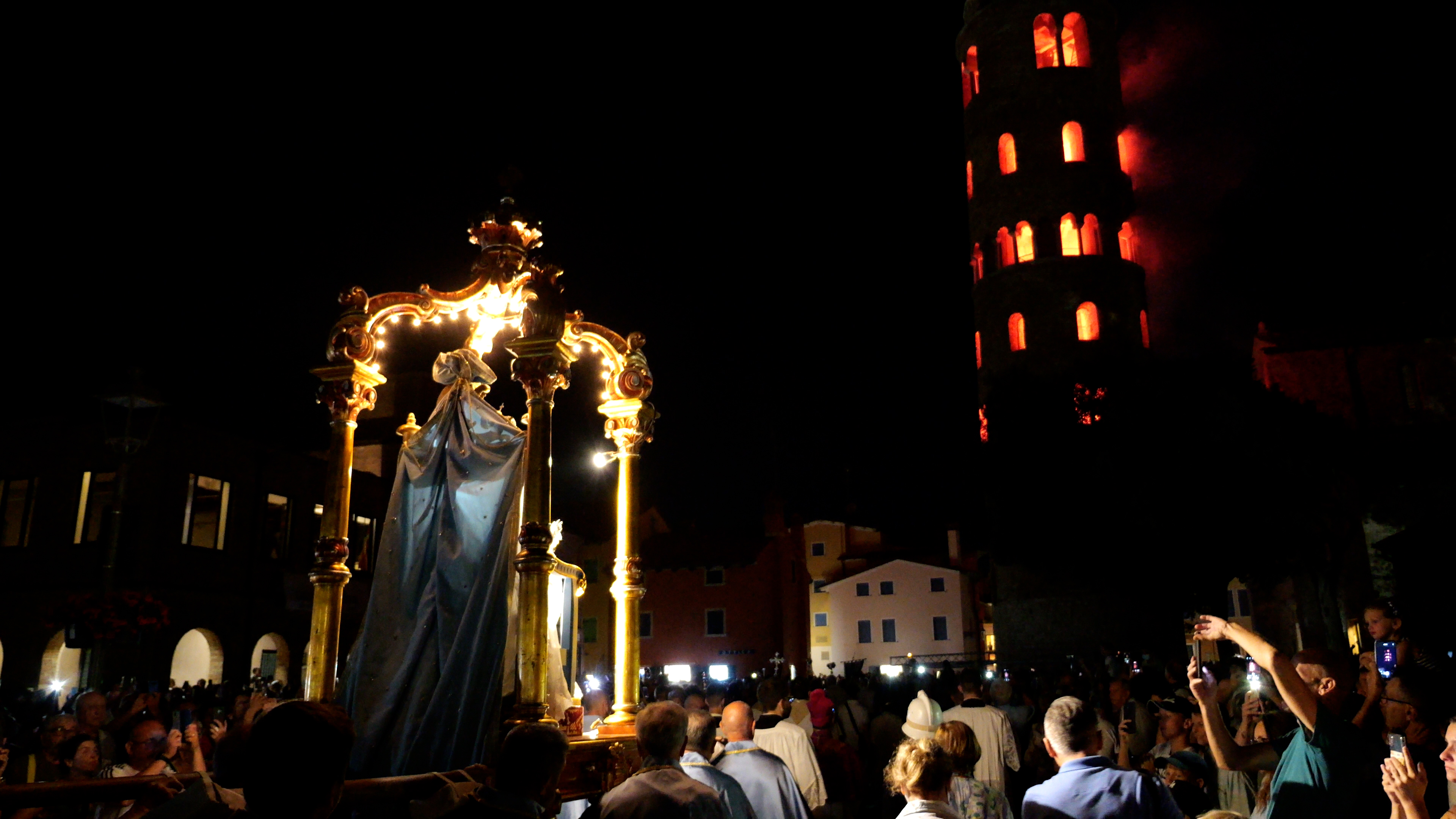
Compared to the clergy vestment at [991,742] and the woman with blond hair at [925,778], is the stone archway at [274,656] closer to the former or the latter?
the clergy vestment at [991,742]

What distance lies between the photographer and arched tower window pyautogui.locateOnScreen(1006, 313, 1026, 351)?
38.3m

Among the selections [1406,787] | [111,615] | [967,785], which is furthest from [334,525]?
[111,615]

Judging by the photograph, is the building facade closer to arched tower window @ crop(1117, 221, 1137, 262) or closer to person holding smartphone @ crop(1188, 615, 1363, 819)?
person holding smartphone @ crop(1188, 615, 1363, 819)

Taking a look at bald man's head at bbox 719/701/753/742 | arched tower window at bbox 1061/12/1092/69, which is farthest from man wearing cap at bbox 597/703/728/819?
arched tower window at bbox 1061/12/1092/69

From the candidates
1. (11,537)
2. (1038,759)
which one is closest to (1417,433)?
(1038,759)

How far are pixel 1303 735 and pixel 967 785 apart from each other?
2.99 metres

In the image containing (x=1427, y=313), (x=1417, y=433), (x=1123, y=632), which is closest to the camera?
(x=1427, y=313)

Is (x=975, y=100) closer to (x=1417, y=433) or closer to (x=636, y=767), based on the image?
(x=1417, y=433)

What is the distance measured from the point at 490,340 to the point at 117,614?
10244 mm

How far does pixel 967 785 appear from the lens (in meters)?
7.29

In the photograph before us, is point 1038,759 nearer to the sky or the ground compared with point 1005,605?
nearer to the ground

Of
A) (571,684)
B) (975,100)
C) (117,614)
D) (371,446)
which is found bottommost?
(571,684)

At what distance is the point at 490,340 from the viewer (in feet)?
32.9

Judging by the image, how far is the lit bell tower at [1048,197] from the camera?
37.9 metres
